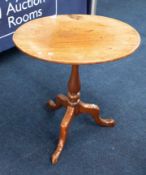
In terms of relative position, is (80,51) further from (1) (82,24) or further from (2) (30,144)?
(2) (30,144)

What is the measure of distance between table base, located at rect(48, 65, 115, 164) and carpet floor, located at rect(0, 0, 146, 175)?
1.8 inches

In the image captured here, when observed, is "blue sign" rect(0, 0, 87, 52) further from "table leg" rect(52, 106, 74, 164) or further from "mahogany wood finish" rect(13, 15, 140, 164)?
"table leg" rect(52, 106, 74, 164)

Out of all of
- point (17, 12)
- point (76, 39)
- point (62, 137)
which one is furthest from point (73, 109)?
point (17, 12)

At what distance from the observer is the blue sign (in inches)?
79.7

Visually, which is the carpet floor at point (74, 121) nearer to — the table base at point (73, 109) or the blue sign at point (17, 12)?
the table base at point (73, 109)

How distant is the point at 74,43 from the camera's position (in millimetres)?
1173

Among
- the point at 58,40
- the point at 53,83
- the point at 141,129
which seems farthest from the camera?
the point at 53,83

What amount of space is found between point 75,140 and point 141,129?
0.42 metres

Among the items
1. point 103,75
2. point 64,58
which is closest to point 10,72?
point 103,75

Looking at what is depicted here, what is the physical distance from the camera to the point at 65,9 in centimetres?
246

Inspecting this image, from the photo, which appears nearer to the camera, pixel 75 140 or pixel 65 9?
pixel 75 140

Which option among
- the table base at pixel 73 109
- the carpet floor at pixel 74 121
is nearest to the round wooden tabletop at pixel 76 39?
the table base at pixel 73 109

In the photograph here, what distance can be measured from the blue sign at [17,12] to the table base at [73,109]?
802 mm

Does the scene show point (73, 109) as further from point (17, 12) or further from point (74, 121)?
point (17, 12)
